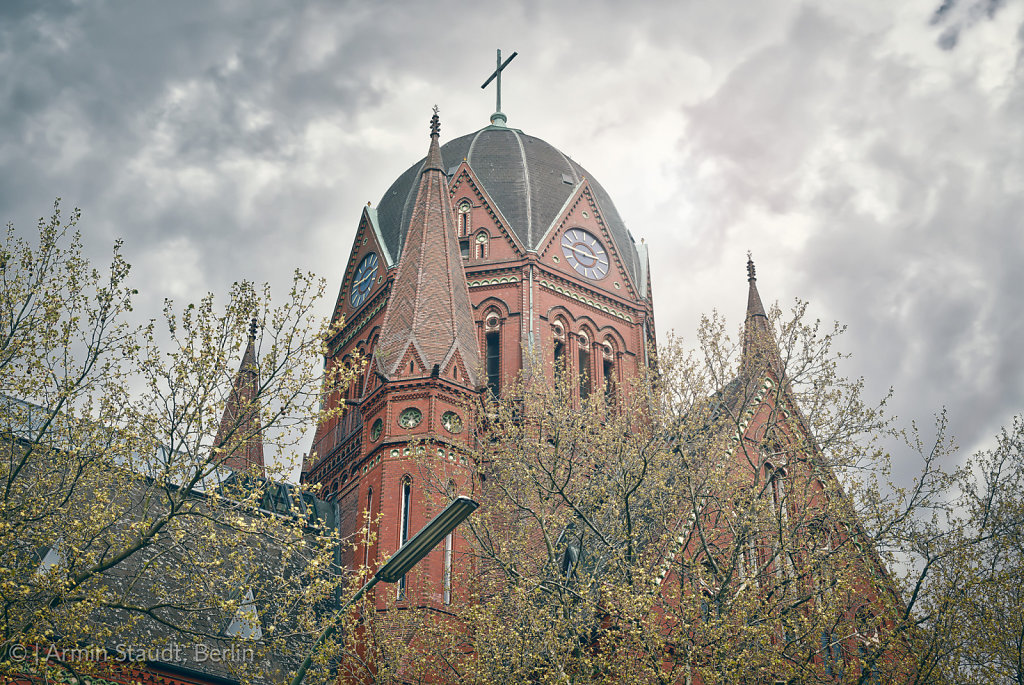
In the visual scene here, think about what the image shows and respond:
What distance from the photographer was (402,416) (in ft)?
101

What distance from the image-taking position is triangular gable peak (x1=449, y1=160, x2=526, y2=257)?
137 ft

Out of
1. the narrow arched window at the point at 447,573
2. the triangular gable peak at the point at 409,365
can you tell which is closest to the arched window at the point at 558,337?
the triangular gable peak at the point at 409,365

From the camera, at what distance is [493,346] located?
4022cm

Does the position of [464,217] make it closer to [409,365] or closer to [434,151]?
[434,151]

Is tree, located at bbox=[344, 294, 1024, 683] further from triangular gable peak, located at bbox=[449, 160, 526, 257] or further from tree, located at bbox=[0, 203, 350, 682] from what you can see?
triangular gable peak, located at bbox=[449, 160, 526, 257]

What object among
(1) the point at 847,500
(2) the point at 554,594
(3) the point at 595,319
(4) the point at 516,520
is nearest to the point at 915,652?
(1) the point at 847,500

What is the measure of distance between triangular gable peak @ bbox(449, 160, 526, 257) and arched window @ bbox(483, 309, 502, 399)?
2.79 m

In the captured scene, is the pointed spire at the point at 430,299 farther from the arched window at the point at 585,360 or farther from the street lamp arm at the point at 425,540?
the street lamp arm at the point at 425,540

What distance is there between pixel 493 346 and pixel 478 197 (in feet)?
22.1

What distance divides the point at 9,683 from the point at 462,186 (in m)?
29.3

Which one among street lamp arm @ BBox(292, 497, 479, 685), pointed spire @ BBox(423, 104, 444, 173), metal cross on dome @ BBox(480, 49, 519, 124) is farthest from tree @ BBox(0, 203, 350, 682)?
metal cross on dome @ BBox(480, 49, 519, 124)

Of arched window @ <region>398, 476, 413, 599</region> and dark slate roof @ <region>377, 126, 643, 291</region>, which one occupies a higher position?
dark slate roof @ <region>377, 126, 643, 291</region>

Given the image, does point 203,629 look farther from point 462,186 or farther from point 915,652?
point 462,186

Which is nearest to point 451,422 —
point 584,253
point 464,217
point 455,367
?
point 455,367
